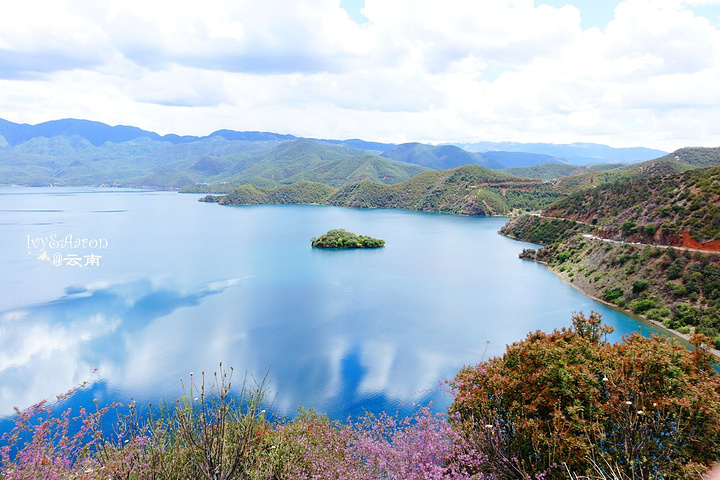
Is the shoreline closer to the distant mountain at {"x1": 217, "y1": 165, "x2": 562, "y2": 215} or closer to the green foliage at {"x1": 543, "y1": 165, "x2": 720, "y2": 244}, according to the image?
the green foliage at {"x1": 543, "y1": 165, "x2": 720, "y2": 244}

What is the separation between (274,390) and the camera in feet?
73.1

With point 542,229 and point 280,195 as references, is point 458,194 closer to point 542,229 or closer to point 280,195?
point 542,229

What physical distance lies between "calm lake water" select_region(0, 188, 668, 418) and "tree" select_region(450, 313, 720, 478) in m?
8.48

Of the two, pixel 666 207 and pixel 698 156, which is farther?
pixel 698 156

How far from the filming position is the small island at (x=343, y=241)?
68250 mm

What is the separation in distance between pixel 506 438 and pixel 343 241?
57093mm

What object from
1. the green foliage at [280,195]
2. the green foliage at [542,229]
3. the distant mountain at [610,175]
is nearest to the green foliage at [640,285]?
the green foliage at [542,229]

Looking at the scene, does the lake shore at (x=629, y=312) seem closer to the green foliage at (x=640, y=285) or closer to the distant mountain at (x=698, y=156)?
the green foliage at (x=640, y=285)

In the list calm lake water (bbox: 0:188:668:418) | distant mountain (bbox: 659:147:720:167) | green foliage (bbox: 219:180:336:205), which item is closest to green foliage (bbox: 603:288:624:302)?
calm lake water (bbox: 0:188:668:418)

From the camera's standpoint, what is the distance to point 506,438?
1197 cm

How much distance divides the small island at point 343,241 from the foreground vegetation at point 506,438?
54.2m

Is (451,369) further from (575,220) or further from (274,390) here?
(575,220)

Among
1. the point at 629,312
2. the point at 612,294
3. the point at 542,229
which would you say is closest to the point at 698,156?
the point at 542,229

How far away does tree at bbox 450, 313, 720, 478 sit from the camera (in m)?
10.1
